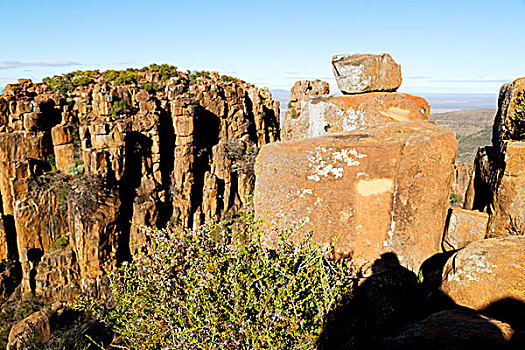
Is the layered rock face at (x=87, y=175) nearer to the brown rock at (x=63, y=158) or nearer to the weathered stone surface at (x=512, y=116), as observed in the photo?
the brown rock at (x=63, y=158)

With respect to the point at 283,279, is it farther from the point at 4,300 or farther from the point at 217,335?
the point at 4,300

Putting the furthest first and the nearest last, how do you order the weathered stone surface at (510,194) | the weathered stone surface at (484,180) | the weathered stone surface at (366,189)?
the weathered stone surface at (484,180) → the weathered stone surface at (366,189) → the weathered stone surface at (510,194)

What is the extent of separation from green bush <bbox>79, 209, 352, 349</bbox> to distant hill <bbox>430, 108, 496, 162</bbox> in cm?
4737

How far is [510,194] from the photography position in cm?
532

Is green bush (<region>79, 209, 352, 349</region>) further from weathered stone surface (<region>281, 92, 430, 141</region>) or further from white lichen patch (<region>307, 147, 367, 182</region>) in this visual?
weathered stone surface (<region>281, 92, 430, 141</region>)

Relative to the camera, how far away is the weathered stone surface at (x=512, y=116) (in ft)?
20.9

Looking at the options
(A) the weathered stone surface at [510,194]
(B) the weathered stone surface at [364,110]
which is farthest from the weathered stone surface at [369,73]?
(A) the weathered stone surface at [510,194]

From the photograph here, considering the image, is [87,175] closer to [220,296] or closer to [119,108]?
[119,108]

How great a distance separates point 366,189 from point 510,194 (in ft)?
6.86

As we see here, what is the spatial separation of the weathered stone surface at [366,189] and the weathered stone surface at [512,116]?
1.72 m

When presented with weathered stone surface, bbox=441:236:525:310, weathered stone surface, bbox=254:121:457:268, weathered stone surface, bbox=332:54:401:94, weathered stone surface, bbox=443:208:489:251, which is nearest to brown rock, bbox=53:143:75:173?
weathered stone surface, bbox=332:54:401:94

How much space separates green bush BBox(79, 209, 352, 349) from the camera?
3.42 meters

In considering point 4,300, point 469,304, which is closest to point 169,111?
point 4,300

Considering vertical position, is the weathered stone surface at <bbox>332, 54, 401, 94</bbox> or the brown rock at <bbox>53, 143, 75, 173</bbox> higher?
the weathered stone surface at <bbox>332, 54, 401, 94</bbox>
